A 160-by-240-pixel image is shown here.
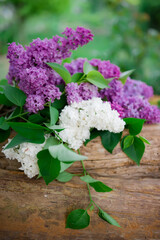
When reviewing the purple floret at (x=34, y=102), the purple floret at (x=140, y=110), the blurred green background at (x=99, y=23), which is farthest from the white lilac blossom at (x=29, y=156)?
the blurred green background at (x=99, y=23)

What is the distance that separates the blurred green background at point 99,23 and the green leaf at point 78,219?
5.96 ft

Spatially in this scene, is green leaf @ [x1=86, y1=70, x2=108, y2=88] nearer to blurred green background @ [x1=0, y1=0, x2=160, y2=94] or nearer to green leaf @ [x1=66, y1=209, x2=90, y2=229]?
green leaf @ [x1=66, y1=209, x2=90, y2=229]

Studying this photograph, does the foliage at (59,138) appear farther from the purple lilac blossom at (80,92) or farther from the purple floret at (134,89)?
the purple floret at (134,89)

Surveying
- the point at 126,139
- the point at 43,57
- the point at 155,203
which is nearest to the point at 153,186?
the point at 155,203

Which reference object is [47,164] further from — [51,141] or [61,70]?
[61,70]

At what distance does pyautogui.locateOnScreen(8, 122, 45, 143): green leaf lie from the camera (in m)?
0.61

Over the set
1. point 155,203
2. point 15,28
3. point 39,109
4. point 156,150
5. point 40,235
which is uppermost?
point 39,109

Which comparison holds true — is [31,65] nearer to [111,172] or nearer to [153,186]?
[111,172]

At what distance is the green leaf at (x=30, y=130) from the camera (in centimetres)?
61

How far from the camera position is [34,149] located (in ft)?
2.19

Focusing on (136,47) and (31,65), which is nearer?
(31,65)

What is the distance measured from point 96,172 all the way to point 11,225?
32 centimetres

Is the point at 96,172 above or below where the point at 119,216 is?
above

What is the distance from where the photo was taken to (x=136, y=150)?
2.39 ft
